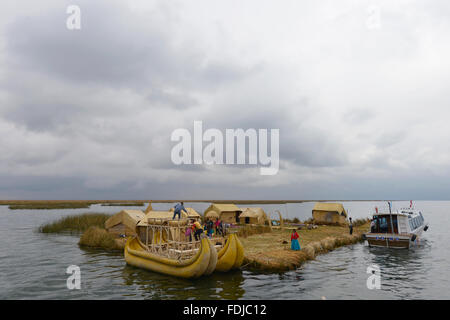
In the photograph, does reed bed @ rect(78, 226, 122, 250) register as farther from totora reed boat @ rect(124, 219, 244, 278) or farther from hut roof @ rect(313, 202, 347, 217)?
hut roof @ rect(313, 202, 347, 217)

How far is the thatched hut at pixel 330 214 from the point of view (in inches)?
1518

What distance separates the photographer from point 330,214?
39.2 m

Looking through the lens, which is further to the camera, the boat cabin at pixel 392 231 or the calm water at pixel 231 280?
the boat cabin at pixel 392 231

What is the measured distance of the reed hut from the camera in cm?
2772

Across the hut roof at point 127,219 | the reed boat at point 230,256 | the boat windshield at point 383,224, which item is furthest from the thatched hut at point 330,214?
the reed boat at point 230,256

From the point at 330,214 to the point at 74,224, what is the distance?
37.0 meters

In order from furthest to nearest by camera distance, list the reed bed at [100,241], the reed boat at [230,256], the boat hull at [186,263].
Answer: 1. the reed bed at [100,241]
2. the reed boat at [230,256]
3. the boat hull at [186,263]

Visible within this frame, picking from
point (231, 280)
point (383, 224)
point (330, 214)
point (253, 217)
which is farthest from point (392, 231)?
point (231, 280)

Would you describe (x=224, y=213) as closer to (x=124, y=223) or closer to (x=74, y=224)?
(x=124, y=223)

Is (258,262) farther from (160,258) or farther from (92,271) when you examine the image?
(92,271)

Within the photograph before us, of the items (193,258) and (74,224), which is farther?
(74,224)

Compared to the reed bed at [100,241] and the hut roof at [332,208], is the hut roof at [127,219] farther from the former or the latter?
the hut roof at [332,208]

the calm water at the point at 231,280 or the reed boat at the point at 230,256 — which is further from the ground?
the reed boat at the point at 230,256
